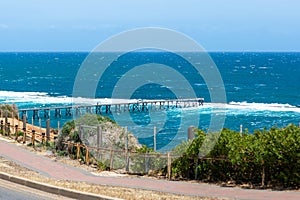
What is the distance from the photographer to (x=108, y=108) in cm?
7550

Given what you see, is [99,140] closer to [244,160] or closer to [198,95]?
[244,160]

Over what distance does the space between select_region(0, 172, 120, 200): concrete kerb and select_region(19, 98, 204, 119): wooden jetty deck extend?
167ft

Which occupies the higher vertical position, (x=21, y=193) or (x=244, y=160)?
→ (x=244, y=160)

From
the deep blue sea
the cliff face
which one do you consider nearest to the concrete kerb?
the cliff face

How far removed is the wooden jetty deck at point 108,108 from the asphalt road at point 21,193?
51561 mm

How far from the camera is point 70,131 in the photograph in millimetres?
21000

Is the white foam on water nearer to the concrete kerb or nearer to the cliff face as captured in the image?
the cliff face

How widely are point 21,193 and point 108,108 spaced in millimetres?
62416

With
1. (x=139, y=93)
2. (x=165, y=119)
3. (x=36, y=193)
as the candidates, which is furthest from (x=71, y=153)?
(x=139, y=93)

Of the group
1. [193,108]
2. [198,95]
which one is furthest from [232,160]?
[198,95]

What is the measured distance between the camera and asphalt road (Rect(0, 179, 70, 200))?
12.6 m

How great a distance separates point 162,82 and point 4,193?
108499mm

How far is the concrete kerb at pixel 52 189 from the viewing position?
40.3 feet

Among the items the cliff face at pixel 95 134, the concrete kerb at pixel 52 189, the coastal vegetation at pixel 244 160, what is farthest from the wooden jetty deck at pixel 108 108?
the concrete kerb at pixel 52 189
